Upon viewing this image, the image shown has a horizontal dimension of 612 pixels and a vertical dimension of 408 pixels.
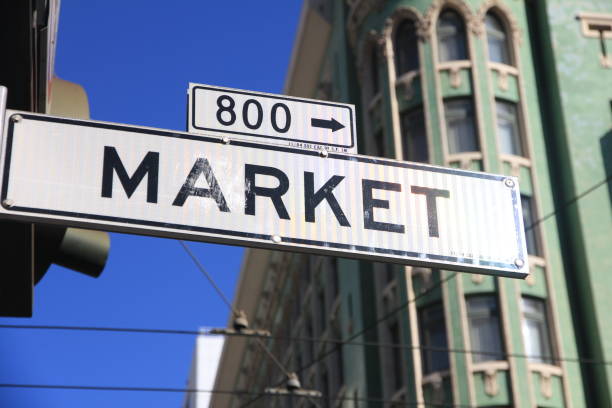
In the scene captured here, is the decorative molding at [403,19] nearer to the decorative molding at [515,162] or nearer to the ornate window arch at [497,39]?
the ornate window arch at [497,39]

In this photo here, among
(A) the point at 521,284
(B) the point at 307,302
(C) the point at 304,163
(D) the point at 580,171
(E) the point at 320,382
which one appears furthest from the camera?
(B) the point at 307,302

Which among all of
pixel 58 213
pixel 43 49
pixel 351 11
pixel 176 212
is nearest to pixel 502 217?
pixel 176 212

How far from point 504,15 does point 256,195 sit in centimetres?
2476

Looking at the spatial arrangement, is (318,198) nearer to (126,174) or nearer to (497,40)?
(126,174)

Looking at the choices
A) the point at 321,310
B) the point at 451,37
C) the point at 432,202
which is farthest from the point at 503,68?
the point at 432,202

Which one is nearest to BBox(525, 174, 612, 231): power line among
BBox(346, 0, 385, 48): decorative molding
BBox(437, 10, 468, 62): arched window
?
BBox(437, 10, 468, 62): arched window

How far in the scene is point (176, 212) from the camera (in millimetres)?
4523

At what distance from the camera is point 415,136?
27672 mm

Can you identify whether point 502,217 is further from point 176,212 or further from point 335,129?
point 176,212

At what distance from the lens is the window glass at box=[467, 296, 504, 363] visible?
24266mm

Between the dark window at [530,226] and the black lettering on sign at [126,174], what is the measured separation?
21.7 metres

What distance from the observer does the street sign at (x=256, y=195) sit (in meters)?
4.40

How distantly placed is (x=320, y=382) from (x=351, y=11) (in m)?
11.5

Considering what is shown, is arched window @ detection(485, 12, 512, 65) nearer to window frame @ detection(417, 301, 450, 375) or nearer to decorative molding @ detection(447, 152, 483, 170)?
decorative molding @ detection(447, 152, 483, 170)
